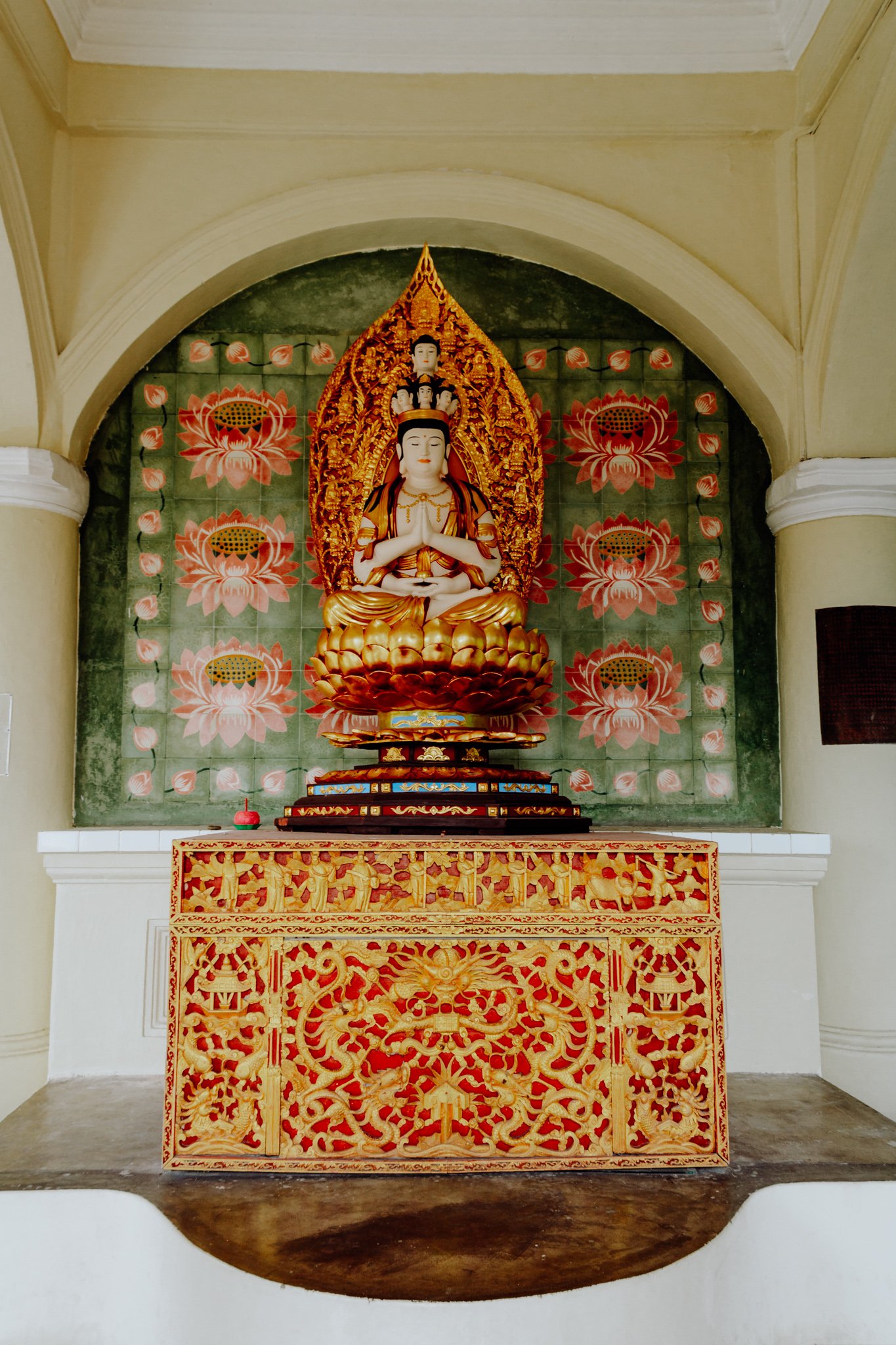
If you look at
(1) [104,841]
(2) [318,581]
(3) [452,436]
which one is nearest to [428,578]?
(3) [452,436]

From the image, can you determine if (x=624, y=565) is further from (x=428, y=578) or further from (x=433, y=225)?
(x=433, y=225)

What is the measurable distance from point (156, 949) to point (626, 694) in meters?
1.95

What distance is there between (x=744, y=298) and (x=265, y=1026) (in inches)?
121

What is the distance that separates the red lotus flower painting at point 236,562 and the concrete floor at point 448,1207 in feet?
6.29

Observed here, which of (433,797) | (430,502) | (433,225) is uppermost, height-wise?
(433,225)

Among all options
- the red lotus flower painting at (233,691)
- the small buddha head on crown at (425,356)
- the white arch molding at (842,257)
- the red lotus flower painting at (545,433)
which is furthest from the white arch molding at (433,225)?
the red lotus flower painting at (233,691)

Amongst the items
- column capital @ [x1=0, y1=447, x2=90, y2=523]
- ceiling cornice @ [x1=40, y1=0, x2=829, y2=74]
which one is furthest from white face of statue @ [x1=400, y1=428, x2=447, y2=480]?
ceiling cornice @ [x1=40, y1=0, x2=829, y2=74]

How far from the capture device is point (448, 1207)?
86.2 inches

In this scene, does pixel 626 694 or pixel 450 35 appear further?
pixel 626 694

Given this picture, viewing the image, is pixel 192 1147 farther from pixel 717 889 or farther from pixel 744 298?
pixel 744 298

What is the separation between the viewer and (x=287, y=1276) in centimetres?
192

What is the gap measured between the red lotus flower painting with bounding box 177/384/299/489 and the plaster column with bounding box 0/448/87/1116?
0.51 m

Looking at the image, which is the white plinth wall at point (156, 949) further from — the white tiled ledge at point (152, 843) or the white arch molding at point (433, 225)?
the white arch molding at point (433, 225)

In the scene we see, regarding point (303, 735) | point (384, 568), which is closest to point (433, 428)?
point (384, 568)
